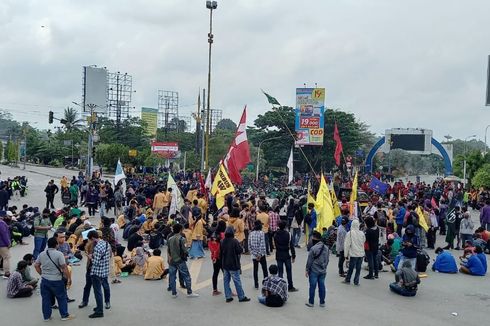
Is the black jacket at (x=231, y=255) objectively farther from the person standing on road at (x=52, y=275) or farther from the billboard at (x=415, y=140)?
the billboard at (x=415, y=140)

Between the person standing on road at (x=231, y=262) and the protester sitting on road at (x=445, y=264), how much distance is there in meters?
6.18

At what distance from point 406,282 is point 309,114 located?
35118mm

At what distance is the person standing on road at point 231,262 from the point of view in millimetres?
9938

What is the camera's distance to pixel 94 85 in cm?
6506

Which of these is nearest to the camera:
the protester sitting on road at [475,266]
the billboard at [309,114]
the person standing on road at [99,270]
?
the person standing on road at [99,270]

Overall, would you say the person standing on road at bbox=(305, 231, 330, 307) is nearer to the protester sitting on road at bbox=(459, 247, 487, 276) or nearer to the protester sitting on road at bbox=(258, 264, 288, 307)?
the protester sitting on road at bbox=(258, 264, 288, 307)

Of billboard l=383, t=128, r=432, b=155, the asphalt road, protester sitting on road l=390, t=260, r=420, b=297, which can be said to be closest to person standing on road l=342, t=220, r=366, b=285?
the asphalt road

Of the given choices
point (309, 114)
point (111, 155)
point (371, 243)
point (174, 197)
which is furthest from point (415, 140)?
point (371, 243)

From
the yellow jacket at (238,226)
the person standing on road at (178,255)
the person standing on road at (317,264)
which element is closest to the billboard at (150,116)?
the yellow jacket at (238,226)

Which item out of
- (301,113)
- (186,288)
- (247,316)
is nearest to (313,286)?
(247,316)

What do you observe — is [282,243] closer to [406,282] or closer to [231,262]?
[231,262]

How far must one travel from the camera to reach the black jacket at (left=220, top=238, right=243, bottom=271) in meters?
9.93

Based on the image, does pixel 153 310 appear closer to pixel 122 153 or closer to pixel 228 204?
pixel 228 204

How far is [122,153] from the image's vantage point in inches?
2315
